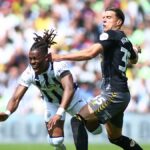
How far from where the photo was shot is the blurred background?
15.6 metres

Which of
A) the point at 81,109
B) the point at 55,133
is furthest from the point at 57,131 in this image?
the point at 81,109

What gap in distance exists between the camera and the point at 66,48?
17.0 meters

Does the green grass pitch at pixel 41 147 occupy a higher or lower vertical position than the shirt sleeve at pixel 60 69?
lower

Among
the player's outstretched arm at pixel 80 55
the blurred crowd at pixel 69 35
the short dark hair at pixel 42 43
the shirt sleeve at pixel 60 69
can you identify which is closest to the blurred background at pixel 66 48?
the blurred crowd at pixel 69 35

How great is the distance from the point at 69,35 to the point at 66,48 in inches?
16.1

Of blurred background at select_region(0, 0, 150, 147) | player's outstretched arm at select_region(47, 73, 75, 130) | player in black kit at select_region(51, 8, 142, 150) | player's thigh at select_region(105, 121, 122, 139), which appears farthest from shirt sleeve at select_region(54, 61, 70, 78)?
blurred background at select_region(0, 0, 150, 147)

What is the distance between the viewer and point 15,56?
56.0 feet

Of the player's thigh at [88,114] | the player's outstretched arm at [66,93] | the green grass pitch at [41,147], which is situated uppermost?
the player's outstretched arm at [66,93]

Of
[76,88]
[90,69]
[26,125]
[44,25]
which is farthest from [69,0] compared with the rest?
[76,88]

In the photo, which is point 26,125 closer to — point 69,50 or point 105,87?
point 69,50

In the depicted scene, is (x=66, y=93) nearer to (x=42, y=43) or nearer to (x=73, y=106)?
(x=42, y=43)

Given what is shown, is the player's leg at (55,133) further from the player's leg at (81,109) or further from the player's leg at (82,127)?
the player's leg at (82,127)

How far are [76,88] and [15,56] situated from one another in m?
6.95

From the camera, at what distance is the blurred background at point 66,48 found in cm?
1561
